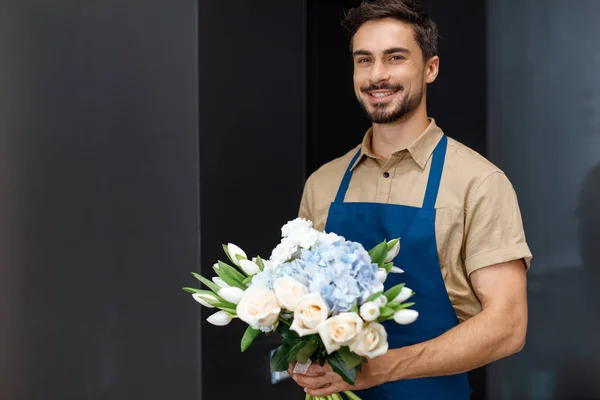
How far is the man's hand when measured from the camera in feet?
5.46

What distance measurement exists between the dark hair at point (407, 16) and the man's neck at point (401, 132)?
0.58ft

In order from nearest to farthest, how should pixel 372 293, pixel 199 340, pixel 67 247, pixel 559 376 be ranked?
1. pixel 372 293
2. pixel 199 340
3. pixel 67 247
4. pixel 559 376

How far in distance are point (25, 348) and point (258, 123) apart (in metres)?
1.28

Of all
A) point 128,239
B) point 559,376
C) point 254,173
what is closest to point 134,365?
point 128,239

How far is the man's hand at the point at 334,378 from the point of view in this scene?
65.5 inches

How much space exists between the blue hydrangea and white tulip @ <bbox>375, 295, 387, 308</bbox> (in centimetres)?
2

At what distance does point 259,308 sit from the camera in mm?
1474

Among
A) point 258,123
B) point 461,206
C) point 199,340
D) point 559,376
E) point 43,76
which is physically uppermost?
point 43,76

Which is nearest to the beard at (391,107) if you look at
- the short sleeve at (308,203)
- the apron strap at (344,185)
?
the apron strap at (344,185)

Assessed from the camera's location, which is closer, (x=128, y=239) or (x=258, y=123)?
(x=128, y=239)

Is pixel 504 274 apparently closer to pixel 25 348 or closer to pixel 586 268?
pixel 586 268

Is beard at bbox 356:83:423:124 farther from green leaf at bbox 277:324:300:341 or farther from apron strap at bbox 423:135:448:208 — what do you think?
green leaf at bbox 277:324:300:341

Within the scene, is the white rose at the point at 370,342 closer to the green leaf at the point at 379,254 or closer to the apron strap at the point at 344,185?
the green leaf at the point at 379,254

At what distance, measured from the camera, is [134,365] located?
8.38 ft
